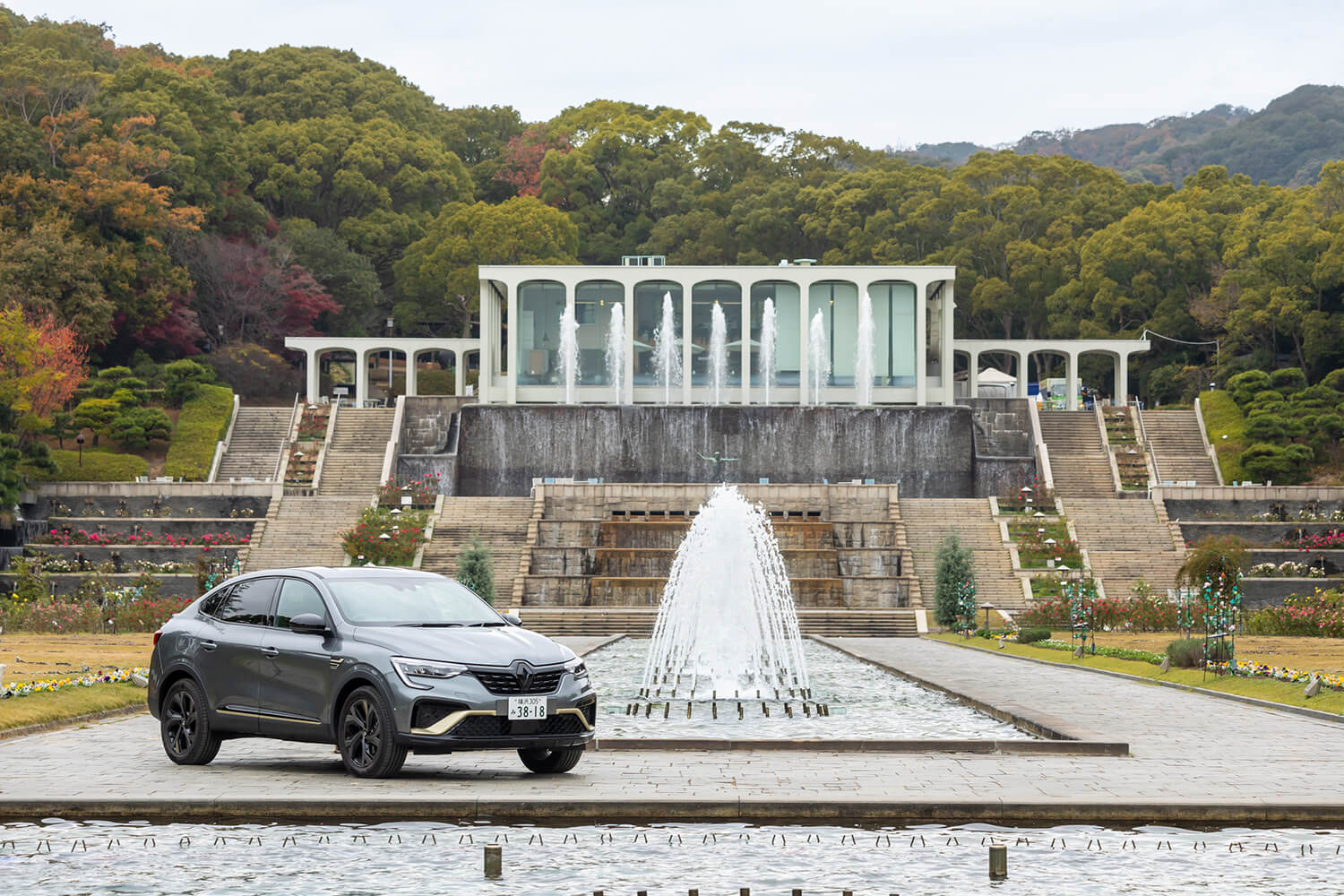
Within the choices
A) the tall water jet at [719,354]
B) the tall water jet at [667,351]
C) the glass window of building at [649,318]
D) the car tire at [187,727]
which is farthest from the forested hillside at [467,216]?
the car tire at [187,727]

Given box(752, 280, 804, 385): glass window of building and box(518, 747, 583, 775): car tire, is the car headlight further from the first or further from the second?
box(752, 280, 804, 385): glass window of building

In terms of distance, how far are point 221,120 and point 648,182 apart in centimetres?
2657

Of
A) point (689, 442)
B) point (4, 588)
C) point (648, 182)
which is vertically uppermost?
point (648, 182)

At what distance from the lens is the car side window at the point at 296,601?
13.2 meters

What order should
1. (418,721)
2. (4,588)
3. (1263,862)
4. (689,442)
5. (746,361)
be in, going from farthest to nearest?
(746,361)
(689,442)
(4,588)
(418,721)
(1263,862)

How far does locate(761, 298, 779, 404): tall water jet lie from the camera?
2719 inches

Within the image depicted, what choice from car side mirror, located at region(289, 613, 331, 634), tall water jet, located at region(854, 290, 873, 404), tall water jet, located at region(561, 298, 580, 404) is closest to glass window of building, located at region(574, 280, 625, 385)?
tall water jet, located at region(561, 298, 580, 404)

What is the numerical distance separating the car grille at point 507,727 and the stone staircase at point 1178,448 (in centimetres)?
5093

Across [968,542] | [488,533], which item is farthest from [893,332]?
[488,533]

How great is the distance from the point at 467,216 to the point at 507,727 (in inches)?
2917

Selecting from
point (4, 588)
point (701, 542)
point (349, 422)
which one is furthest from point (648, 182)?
point (701, 542)

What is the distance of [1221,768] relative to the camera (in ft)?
43.8

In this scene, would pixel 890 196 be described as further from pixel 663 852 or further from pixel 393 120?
pixel 663 852

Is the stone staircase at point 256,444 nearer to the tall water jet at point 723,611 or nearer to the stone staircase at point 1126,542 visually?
the stone staircase at point 1126,542
